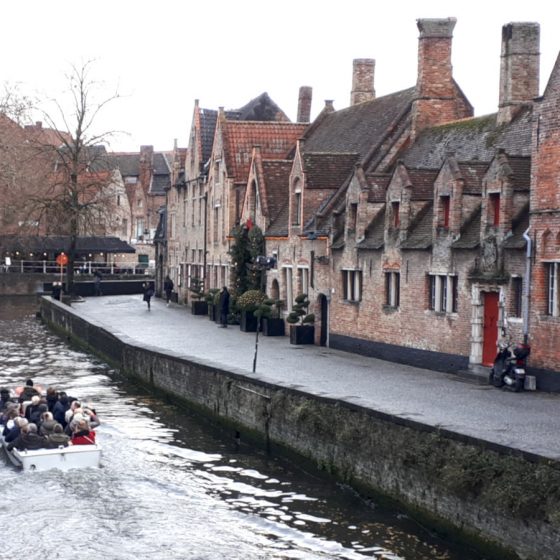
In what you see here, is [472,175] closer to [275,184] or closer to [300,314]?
[300,314]

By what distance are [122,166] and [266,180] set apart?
81881mm

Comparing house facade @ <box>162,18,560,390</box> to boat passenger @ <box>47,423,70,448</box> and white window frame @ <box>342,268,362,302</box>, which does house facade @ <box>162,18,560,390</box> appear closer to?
white window frame @ <box>342,268,362,302</box>

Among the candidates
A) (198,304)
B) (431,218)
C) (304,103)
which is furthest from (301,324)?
(304,103)

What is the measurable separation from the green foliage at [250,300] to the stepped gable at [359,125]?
628 cm

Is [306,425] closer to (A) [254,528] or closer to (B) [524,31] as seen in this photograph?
(A) [254,528]

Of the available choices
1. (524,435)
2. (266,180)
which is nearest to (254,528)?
(524,435)

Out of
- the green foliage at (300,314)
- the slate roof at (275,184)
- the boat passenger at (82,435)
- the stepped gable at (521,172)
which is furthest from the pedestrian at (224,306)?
the boat passenger at (82,435)

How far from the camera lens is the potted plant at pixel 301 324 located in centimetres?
3812

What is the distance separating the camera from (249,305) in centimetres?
4206

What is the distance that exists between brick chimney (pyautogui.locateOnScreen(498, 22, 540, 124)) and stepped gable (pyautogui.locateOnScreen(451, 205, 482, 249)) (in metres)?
4.17

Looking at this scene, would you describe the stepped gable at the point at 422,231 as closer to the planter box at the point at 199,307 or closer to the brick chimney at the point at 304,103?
the planter box at the point at 199,307

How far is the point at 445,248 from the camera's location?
30094 millimetres

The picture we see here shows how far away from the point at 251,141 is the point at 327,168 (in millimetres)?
12135

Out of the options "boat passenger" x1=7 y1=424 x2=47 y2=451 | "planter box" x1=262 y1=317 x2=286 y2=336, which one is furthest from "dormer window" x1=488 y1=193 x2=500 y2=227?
"planter box" x1=262 y1=317 x2=286 y2=336
